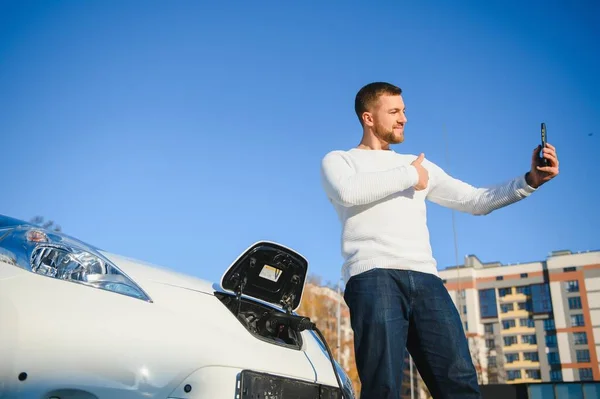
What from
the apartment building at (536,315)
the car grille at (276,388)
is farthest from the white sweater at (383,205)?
the apartment building at (536,315)

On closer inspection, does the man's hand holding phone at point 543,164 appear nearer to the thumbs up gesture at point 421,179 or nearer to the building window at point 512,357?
the thumbs up gesture at point 421,179

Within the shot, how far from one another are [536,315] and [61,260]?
83.0 m

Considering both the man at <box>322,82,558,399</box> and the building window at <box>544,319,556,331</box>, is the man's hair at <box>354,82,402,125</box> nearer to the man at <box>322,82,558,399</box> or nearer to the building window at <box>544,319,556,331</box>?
the man at <box>322,82,558,399</box>

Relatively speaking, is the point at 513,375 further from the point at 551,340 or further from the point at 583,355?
the point at 583,355

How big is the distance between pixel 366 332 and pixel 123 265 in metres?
0.91

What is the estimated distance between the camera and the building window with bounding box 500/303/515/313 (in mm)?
77062

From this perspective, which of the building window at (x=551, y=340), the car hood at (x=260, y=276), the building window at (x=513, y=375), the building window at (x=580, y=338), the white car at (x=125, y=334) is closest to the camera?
the white car at (x=125, y=334)

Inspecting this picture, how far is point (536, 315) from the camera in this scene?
74.2m

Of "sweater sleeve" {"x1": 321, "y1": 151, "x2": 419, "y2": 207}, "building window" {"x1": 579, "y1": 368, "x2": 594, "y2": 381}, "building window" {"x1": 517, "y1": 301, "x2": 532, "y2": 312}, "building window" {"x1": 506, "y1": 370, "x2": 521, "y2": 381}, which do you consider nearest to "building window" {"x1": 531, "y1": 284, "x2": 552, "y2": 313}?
"building window" {"x1": 517, "y1": 301, "x2": 532, "y2": 312}

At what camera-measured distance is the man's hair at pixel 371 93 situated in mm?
2430

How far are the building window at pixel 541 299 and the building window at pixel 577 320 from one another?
10.3 ft

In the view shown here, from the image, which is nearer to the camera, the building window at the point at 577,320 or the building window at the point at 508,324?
the building window at the point at 577,320

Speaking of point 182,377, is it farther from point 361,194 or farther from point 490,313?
point 490,313

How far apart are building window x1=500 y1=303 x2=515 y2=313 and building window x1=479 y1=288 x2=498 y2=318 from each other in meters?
2.95
